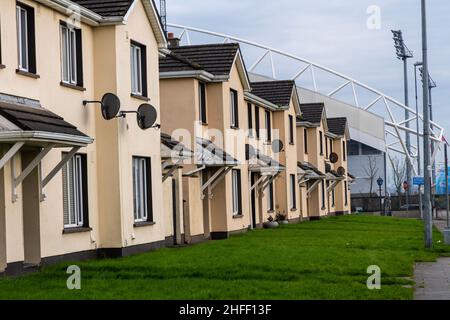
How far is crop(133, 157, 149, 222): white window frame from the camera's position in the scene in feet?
80.3

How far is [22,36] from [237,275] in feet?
20.7

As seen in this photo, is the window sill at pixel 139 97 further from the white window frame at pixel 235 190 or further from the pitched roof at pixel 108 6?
the white window frame at pixel 235 190

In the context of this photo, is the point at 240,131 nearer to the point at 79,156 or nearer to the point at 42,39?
the point at 79,156

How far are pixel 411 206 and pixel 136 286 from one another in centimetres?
6768

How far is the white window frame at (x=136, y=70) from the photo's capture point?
24656 millimetres

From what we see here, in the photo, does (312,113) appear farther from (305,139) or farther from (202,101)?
(202,101)

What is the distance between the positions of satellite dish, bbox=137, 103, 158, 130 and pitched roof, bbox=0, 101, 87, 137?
3.97 m

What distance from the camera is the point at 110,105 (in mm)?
21969

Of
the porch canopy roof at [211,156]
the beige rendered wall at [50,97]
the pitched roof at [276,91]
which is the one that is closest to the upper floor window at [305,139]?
the pitched roof at [276,91]

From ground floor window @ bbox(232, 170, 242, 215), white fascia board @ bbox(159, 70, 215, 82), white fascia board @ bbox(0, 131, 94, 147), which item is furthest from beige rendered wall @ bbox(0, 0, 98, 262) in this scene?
ground floor window @ bbox(232, 170, 242, 215)

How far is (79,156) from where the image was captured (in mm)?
22125

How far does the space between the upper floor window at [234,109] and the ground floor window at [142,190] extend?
9.54 m

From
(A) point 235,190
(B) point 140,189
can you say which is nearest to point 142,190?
(B) point 140,189
